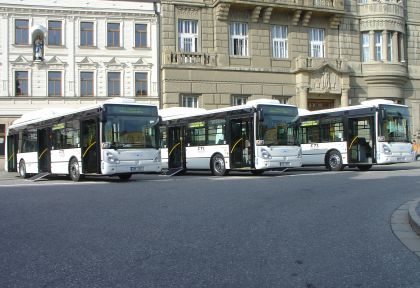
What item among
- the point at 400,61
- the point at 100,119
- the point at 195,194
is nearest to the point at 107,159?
the point at 100,119

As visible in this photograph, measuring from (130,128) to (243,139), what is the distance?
189 inches

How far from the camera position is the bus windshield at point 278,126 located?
806 inches

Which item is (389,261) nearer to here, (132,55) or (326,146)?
(326,146)

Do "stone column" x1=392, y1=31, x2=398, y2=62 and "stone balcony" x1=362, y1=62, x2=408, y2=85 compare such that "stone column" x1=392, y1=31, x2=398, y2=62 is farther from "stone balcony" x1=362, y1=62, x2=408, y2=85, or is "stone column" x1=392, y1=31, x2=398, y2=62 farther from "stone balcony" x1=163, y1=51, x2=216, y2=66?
"stone balcony" x1=163, y1=51, x2=216, y2=66

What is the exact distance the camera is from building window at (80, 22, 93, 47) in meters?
32.7

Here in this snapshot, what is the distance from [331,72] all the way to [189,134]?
15.4 m

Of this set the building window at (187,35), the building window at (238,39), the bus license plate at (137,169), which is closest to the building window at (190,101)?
the building window at (187,35)

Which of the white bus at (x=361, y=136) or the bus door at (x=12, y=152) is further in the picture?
the bus door at (x=12, y=152)

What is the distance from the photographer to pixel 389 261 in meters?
5.93

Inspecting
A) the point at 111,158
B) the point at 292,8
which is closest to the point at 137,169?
the point at 111,158

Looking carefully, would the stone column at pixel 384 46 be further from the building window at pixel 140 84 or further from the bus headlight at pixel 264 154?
the bus headlight at pixel 264 154

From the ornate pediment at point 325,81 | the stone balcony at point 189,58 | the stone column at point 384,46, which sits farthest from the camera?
A: the stone column at point 384,46

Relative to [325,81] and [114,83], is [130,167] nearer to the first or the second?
[114,83]

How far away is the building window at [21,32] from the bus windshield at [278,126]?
18.1 m
